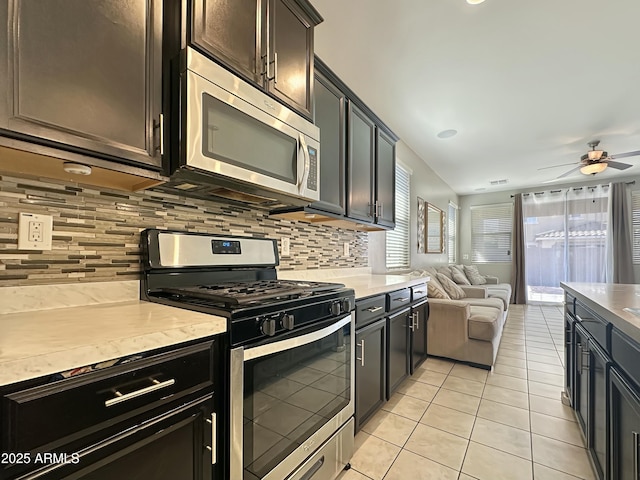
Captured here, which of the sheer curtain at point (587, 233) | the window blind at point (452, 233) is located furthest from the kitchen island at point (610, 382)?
the sheer curtain at point (587, 233)

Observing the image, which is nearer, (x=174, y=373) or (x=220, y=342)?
(x=174, y=373)

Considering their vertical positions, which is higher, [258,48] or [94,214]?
[258,48]

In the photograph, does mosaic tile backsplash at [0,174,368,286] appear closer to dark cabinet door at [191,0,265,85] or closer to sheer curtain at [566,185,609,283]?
dark cabinet door at [191,0,265,85]

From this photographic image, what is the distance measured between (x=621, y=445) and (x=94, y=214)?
2.14 metres

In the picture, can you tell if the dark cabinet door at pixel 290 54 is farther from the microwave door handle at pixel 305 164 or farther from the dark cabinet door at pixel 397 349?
the dark cabinet door at pixel 397 349

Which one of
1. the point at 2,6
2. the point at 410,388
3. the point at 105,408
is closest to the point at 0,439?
the point at 105,408

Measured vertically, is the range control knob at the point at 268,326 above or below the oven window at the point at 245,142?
below

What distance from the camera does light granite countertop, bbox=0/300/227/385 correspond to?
591mm

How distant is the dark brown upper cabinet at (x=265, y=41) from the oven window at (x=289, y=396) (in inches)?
46.3

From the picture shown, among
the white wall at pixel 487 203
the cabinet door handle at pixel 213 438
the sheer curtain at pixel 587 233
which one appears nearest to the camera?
the cabinet door handle at pixel 213 438

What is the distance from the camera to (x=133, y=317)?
3.09 ft

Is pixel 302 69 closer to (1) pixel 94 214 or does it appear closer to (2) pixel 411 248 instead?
(1) pixel 94 214

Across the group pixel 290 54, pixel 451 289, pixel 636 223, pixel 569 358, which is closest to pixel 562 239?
pixel 636 223

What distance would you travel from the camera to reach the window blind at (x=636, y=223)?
18.5ft
